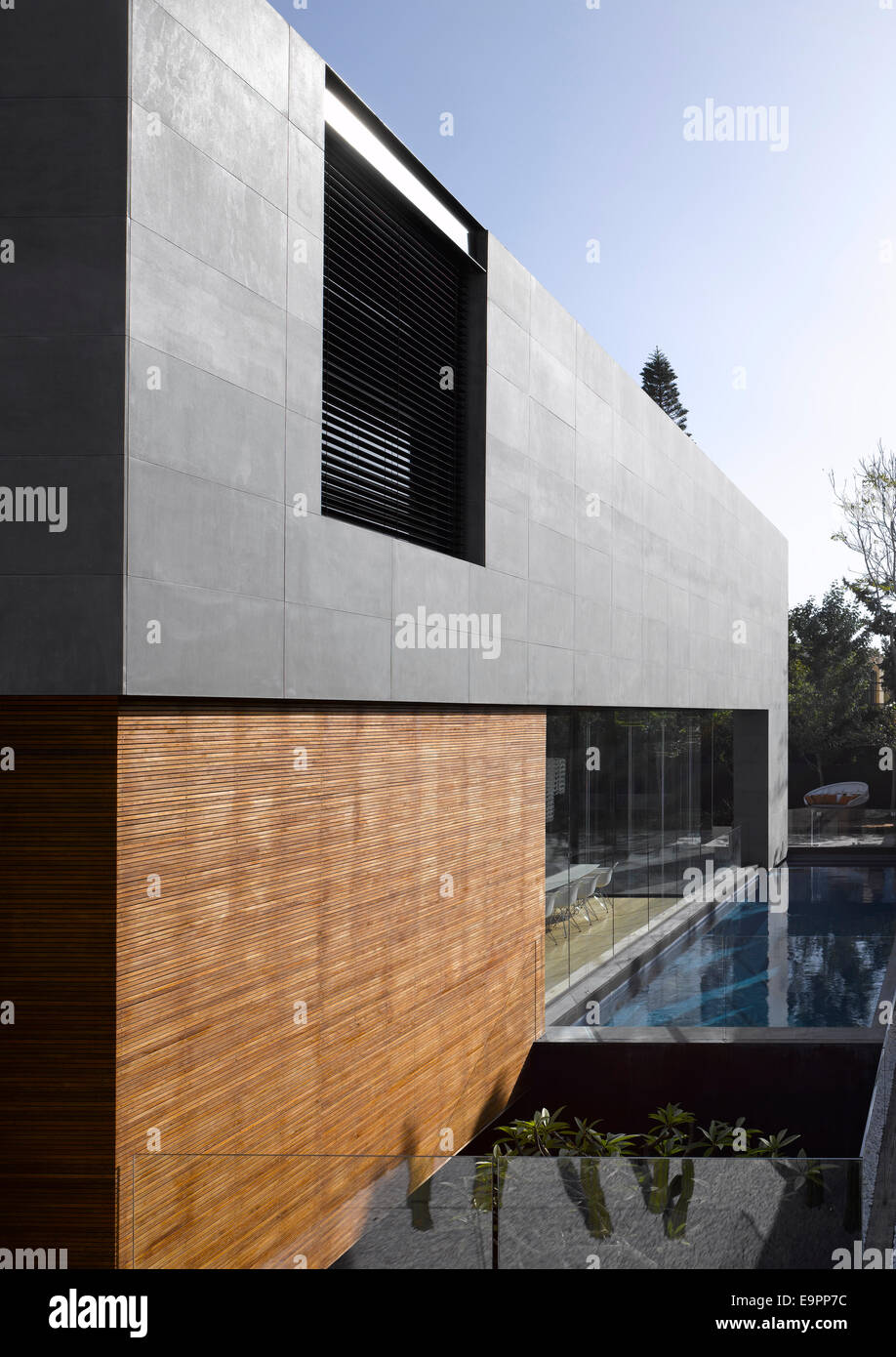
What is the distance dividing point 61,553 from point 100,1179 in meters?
2.98

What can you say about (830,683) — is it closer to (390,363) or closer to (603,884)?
(603,884)

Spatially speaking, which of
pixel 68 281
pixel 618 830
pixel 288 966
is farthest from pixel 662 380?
pixel 68 281

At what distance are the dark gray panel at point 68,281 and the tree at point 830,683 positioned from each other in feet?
117

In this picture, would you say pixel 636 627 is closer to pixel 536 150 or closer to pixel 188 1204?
pixel 536 150

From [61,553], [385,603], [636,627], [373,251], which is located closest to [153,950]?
[61,553]

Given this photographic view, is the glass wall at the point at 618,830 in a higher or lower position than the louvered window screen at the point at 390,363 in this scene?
lower

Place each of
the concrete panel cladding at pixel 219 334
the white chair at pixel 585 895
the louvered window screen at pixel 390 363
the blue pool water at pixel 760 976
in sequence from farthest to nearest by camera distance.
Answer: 1. the white chair at pixel 585 895
2. the blue pool water at pixel 760 976
3. the louvered window screen at pixel 390 363
4. the concrete panel cladding at pixel 219 334

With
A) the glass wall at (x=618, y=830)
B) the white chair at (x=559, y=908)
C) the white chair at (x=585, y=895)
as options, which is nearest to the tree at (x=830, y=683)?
the glass wall at (x=618, y=830)

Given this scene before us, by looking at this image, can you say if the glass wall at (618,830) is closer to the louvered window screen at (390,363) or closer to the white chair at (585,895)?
the white chair at (585,895)

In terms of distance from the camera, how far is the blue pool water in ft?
37.7

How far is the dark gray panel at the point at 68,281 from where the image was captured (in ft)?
16.6

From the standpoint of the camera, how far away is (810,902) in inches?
697

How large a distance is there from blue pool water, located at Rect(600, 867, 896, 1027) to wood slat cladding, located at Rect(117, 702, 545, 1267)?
272cm

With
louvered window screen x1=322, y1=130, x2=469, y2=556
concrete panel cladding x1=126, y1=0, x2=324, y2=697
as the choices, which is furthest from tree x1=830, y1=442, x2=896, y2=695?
concrete panel cladding x1=126, y1=0, x2=324, y2=697
